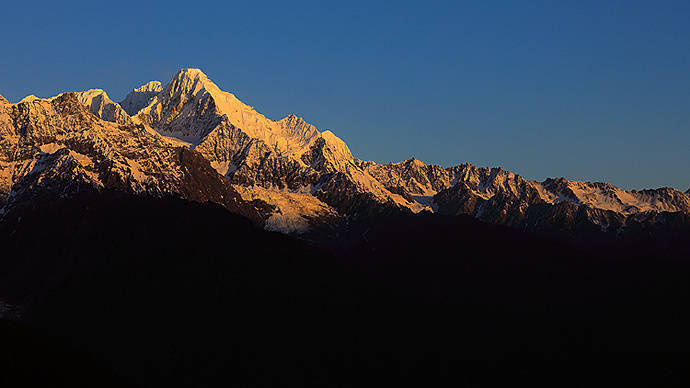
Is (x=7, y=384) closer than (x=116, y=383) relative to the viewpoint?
Yes

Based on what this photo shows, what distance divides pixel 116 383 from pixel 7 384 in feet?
90.7

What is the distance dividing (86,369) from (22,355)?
663 inches

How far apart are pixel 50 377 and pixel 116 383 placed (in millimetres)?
16321

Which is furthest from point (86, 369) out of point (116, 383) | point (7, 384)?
point (7, 384)

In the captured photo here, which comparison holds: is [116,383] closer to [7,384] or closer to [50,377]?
[50,377]

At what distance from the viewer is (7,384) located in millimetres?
167250

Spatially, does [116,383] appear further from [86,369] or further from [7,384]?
[7,384]

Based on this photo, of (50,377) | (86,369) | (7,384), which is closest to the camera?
(7,384)

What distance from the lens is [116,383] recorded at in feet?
611

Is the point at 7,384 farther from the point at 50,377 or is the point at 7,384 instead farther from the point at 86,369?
the point at 86,369

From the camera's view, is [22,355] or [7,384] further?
[22,355]

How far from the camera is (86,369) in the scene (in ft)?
634

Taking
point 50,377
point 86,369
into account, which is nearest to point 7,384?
point 50,377

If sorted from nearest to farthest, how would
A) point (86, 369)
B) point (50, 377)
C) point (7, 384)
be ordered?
1. point (7, 384)
2. point (50, 377)
3. point (86, 369)
